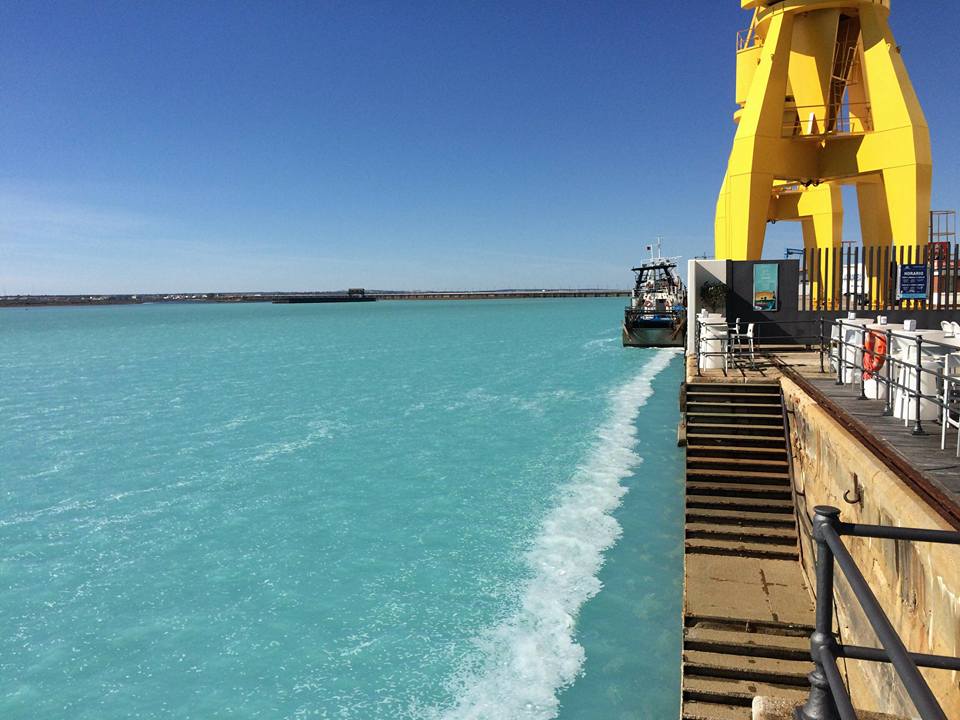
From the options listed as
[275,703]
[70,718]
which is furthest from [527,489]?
[70,718]

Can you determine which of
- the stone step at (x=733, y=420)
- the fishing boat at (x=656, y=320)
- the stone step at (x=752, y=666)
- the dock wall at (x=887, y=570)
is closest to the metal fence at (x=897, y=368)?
the dock wall at (x=887, y=570)

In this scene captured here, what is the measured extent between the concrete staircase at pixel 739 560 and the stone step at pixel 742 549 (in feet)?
0.05

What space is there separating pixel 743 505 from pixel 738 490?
30 cm

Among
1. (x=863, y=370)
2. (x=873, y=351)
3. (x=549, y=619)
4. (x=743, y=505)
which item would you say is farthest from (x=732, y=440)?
(x=549, y=619)

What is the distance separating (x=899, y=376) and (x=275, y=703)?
30.9ft

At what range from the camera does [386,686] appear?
26.5 ft

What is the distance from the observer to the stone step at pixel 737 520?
9367 millimetres

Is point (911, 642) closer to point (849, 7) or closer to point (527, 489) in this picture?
point (527, 489)

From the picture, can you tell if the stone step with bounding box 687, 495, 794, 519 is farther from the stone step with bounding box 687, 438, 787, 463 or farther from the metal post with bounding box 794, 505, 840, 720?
the metal post with bounding box 794, 505, 840, 720

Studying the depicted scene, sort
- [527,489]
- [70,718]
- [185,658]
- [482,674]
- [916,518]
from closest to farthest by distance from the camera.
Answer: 1. [916,518]
2. [70,718]
3. [482,674]
4. [185,658]
5. [527,489]

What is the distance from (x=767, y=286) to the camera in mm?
17625

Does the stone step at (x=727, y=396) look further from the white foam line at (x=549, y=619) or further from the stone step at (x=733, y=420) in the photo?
the white foam line at (x=549, y=619)

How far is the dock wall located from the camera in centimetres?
415

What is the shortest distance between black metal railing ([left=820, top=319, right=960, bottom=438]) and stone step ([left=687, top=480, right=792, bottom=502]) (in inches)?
76.6
